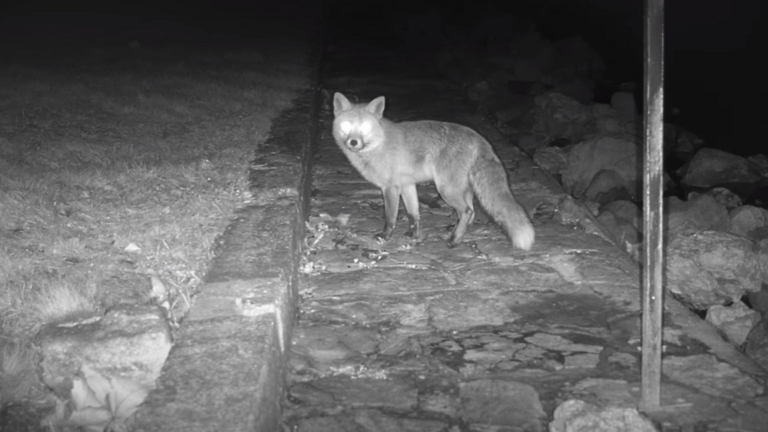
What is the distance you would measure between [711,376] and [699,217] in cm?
359

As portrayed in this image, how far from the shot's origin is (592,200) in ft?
26.4

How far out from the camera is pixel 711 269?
18.1 feet

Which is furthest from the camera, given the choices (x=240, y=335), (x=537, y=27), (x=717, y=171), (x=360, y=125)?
(x=537, y=27)

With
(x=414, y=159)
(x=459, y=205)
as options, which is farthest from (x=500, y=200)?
(x=414, y=159)

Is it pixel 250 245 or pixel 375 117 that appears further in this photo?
pixel 375 117

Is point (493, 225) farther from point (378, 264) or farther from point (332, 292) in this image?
point (332, 292)

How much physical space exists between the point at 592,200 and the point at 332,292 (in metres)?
4.43

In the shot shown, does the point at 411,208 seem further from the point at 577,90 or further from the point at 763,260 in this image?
the point at 577,90

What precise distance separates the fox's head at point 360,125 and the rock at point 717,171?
524 cm

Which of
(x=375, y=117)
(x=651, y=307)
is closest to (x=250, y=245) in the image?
(x=375, y=117)

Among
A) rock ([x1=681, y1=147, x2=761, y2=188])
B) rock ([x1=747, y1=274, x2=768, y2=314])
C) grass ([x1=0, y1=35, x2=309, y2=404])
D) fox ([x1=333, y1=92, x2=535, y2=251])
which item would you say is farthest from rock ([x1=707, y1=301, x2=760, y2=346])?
rock ([x1=681, y1=147, x2=761, y2=188])

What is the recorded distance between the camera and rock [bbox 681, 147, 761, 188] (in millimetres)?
8797

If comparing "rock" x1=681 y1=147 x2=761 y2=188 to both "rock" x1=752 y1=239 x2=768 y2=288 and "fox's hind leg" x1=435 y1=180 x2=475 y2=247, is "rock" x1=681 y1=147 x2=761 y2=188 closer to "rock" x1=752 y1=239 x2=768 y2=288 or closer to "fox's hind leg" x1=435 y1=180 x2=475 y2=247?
"rock" x1=752 y1=239 x2=768 y2=288

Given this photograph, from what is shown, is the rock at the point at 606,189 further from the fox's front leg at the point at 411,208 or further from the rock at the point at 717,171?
the fox's front leg at the point at 411,208
